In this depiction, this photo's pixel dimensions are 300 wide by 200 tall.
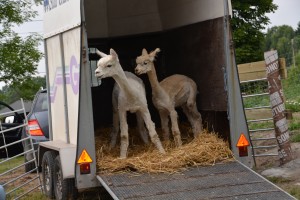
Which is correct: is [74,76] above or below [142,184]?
above

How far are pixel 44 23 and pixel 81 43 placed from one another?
2.31m

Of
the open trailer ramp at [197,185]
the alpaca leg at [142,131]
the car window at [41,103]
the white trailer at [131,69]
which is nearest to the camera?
the open trailer ramp at [197,185]

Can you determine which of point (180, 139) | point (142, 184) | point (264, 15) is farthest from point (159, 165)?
point (264, 15)

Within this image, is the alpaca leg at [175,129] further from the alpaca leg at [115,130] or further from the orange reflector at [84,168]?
the orange reflector at [84,168]

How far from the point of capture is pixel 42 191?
36.6 ft

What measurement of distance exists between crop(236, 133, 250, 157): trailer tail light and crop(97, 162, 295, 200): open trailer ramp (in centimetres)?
32

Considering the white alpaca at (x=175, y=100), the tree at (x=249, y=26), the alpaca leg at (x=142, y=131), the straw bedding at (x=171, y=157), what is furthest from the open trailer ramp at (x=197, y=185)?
the tree at (x=249, y=26)

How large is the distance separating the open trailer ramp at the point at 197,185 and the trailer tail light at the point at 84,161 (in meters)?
0.21

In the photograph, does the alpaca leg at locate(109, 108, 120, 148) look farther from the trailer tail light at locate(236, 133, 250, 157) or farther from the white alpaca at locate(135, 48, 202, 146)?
the trailer tail light at locate(236, 133, 250, 157)

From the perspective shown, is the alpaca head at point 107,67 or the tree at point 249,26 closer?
the alpaca head at point 107,67

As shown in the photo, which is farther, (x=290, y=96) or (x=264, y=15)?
(x=264, y=15)

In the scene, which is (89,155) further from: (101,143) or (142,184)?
(101,143)

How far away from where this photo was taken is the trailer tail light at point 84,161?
8.32 metres

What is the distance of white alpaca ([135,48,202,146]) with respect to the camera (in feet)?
32.6
